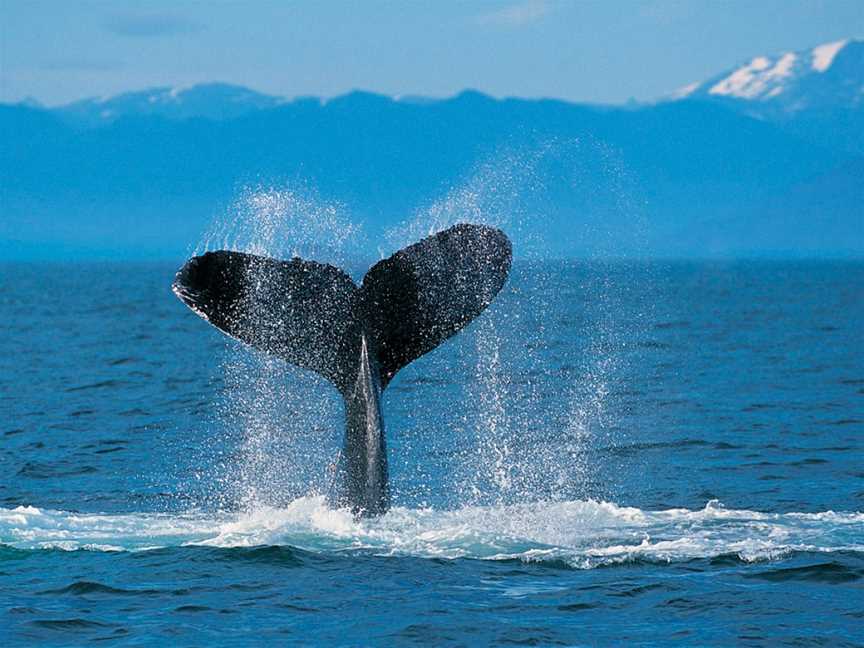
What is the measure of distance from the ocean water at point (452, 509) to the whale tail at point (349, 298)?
143 cm

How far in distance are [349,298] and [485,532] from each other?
7.54 ft

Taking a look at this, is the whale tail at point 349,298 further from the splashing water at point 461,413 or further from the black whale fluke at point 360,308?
the splashing water at point 461,413

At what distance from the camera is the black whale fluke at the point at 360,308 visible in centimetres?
1037

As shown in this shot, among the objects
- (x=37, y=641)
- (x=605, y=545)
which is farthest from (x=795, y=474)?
(x=37, y=641)

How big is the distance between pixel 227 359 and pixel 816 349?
45.9 ft

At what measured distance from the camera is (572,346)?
116 ft

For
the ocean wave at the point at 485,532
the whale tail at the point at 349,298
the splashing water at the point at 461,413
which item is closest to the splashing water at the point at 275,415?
the splashing water at the point at 461,413

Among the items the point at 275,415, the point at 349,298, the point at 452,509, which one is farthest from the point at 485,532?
the point at 275,415

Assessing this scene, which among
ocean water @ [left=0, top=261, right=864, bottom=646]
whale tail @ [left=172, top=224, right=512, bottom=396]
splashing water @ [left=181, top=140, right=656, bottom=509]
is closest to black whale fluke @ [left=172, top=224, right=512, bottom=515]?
whale tail @ [left=172, top=224, right=512, bottom=396]

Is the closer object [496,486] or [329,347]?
[329,347]

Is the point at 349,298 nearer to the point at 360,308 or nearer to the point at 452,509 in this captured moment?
the point at 360,308

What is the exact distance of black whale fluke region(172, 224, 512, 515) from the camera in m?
10.4

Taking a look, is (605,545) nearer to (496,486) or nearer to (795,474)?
(496,486)

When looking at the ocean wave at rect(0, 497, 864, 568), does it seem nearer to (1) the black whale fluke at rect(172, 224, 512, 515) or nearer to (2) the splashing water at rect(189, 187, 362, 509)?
(1) the black whale fluke at rect(172, 224, 512, 515)
